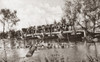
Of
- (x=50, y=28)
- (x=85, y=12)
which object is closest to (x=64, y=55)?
(x=85, y=12)

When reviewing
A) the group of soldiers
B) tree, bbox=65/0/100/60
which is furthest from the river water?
the group of soldiers

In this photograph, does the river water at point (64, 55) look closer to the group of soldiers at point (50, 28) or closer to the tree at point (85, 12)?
the tree at point (85, 12)

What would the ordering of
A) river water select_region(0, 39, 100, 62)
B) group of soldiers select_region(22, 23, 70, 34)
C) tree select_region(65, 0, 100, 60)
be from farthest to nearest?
group of soldiers select_region(22, 23, 70, 34)
tree select_region(65, 0, 100, 60)
river water select_region(0, 39, 100, 62)

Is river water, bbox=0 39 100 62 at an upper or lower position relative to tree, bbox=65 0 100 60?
lower

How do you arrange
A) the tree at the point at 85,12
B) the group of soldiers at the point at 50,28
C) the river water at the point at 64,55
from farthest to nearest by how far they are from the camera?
the group of soldiers at the point at 50,28
the tree at the point at 85,12
the river water at the point at 64,55

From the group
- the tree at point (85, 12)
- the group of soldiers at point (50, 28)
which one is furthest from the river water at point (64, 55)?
the group of soldiers at point (50, 28)

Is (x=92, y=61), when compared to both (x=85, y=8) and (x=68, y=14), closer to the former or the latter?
(x=85, y=8)

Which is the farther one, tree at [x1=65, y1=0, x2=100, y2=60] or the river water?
tree at [x1=65, y1=0, x2=100, y2=60]

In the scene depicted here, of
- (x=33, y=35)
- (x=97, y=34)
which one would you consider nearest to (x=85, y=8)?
(x=97, y=34)

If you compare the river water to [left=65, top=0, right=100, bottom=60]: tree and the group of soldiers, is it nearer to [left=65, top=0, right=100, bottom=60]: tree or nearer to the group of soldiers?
[left=65, top=0, right=100, bottom=60]: tree

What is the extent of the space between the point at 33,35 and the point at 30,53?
31477 mm

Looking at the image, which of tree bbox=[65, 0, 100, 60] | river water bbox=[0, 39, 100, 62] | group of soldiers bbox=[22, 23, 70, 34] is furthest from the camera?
group of soldiers bbox=[22, 23, 70, 34]

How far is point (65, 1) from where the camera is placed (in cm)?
4091

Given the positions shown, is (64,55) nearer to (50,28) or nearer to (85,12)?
(85,12)
